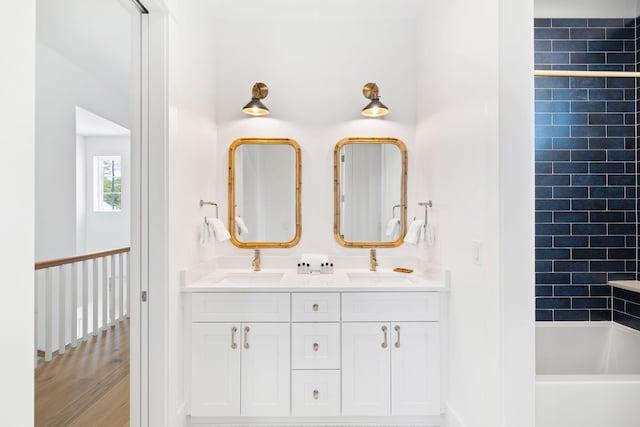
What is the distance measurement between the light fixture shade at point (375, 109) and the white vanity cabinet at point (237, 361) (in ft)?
4.96

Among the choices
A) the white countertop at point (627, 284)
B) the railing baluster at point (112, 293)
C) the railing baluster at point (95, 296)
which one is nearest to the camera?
the railing baluster at point (95, 296)

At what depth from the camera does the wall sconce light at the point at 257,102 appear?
8.73ft

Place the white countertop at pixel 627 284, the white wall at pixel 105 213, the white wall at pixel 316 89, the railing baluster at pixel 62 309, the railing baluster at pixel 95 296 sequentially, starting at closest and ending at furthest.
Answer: the railing baluster at pixel 62 309, the white wall at pixel 105 213, the railing baluster at pixel 95 296, the white countertop at pixel 627 284, the white wall at pixel 316 89

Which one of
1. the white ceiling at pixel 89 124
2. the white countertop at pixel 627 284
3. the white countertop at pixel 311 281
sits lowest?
the white countertop at pixel 627 284

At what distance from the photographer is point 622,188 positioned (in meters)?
2.50

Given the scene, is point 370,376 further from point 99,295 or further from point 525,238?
point 99,295

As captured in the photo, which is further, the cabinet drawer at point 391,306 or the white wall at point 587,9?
the white wall at point 587,9

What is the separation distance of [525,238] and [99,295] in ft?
6.37

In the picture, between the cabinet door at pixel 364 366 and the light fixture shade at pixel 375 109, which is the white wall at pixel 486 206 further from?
the light fixture shade at pixel 375 109

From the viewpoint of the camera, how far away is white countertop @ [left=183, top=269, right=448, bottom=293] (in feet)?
7.29

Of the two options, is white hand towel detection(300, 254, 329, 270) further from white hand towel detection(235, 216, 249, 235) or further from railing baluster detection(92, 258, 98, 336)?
railing baluster detection(92, 258, 98, 336)

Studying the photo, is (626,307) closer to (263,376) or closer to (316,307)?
(316,307)

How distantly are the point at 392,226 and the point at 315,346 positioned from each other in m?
1.10

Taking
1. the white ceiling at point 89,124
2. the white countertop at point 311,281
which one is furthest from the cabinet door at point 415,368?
the white ceiling at point 89,124
